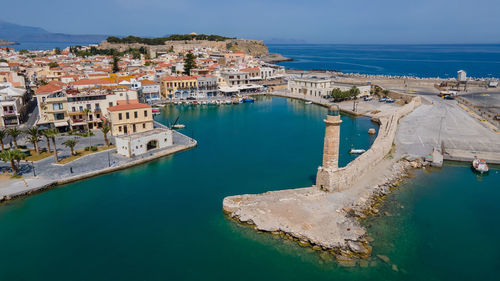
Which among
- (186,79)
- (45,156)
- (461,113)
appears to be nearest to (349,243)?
(45,156)

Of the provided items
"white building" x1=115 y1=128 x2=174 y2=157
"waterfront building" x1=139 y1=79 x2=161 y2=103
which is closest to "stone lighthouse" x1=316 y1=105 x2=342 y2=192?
"white building" x1=115 y1=128 x2=174 y2=157

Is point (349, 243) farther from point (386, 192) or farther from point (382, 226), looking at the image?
point (386, 192)

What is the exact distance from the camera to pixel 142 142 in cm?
3306

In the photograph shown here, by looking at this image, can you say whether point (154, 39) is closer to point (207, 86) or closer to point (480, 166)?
point (207, 86)

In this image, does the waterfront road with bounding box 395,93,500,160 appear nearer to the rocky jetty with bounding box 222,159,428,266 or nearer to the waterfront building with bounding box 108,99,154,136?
the rocky jetty with bounding box 222,159,428,266

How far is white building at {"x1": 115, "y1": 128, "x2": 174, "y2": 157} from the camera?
32.0 m

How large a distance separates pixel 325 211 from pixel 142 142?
19.8 metres

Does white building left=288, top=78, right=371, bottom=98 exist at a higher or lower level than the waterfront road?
higher

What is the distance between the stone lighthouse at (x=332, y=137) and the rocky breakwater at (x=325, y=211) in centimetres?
138

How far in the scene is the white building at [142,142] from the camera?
105 feet

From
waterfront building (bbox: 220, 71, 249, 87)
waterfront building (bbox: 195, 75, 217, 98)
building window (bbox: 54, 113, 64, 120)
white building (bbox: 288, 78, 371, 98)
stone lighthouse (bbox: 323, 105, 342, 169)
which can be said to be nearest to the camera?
stone lighthouse (bbox: 323, 105, 342, 169)

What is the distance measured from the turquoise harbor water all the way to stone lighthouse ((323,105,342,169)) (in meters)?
3.96

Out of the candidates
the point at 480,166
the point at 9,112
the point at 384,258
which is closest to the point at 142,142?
the point at 9,112

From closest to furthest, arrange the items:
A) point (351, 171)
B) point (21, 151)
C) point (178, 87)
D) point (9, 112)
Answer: point (351, 171) < point (21, 151) < point (9, 112) < point (178, 87)
